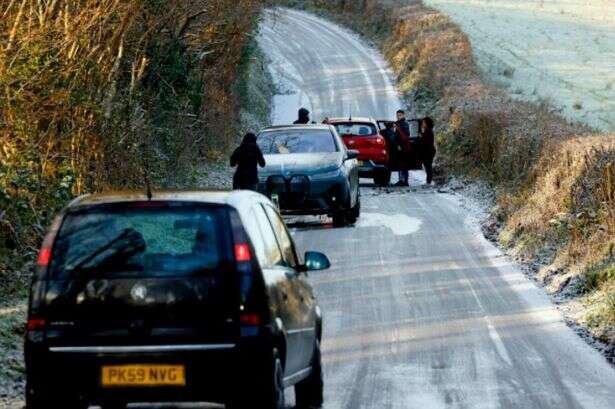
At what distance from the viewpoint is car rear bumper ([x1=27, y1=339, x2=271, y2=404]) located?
28.6 feet

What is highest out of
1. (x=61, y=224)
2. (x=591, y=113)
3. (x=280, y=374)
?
(x=61, y=224)

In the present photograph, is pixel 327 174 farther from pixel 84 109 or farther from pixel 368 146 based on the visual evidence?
pixel 368 146

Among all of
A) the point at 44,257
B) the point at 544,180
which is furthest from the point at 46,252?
the point at 544,180

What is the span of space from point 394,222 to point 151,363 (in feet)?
56.5

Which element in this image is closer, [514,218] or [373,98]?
[514,218]

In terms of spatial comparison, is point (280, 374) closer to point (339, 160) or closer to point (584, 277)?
point (584, 277)

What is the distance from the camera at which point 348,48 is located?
69562 mm

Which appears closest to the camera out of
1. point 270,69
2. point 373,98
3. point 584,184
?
point 584,184

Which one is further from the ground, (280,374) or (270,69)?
(280,374)

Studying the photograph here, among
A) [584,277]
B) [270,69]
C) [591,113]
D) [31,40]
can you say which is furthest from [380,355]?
[270,69]

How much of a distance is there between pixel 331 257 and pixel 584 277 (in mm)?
4618

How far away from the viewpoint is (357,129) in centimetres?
3494

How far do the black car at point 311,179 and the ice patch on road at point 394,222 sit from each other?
44 centimetres

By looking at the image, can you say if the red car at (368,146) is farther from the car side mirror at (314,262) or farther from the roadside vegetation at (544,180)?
the car side mirror at (314,262)
